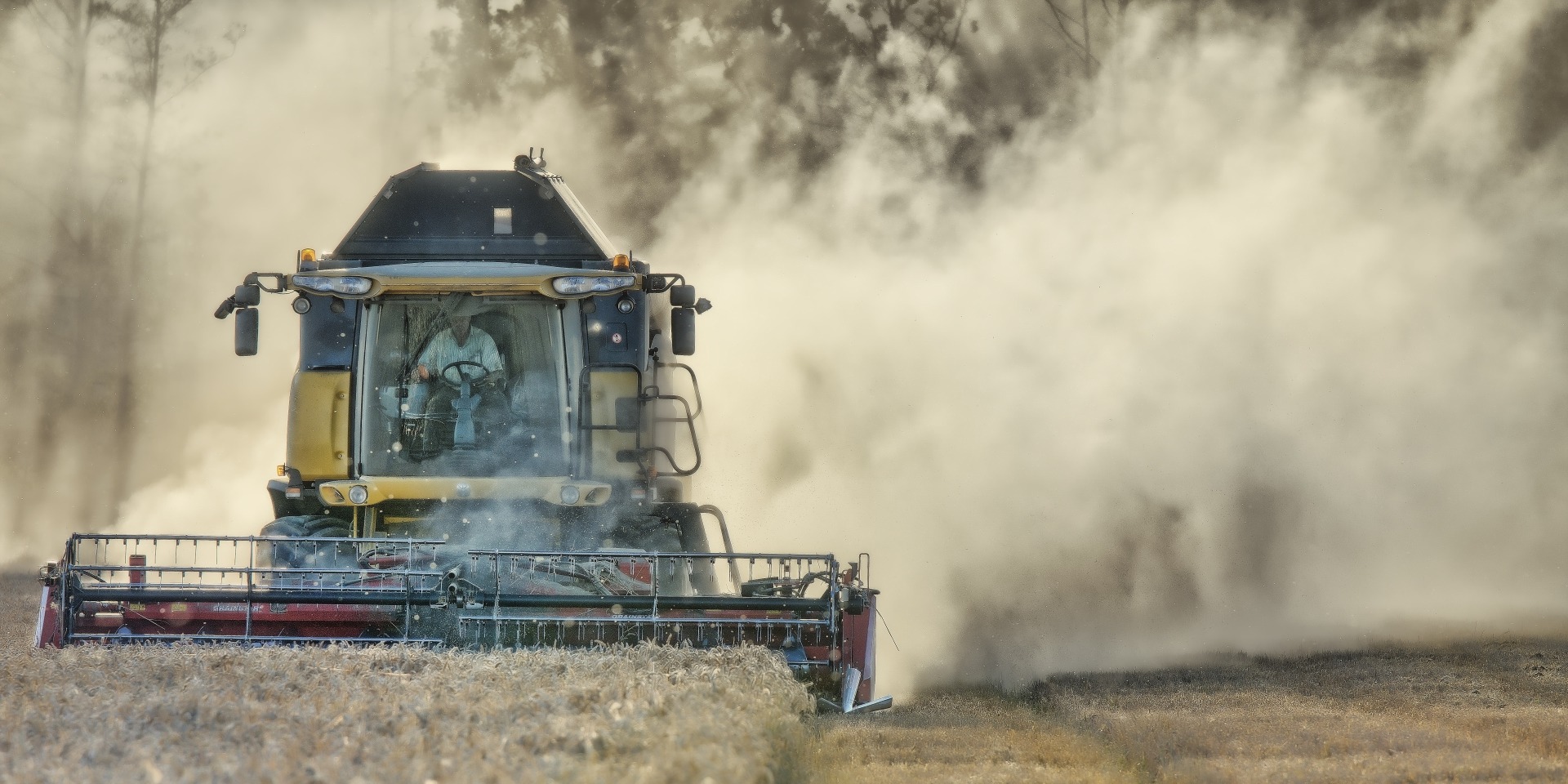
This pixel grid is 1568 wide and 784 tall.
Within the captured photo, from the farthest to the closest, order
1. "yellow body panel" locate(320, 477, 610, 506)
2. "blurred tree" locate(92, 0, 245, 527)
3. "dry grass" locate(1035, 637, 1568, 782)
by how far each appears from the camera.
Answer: "blurred tree" locate(92, 0, 245, 527) → "yellow body panel" locate(320, 477, 610, 506) → "dry grass" locate(1035, 637, 1568, 782)

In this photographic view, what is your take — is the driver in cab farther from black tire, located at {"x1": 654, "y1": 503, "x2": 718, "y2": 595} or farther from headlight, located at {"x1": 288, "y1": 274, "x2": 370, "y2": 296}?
black tire, located at {"x1": 654, "y1": 503, "x2": 718, "y2": 595}

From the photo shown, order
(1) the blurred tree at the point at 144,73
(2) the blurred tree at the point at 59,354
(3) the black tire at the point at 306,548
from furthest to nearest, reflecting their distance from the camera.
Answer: (2) the blurred tree at the point at 59,354, (1) the blurred tree at the point at 144,73, (3) the black tire at the point at 306,548

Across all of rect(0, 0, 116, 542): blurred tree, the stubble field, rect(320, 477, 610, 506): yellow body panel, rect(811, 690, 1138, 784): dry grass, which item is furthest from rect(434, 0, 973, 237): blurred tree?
rect(811, 690, 1138, 784): dry grass

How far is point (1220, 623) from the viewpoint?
16.0 metres

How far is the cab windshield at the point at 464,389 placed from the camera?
12.1 meters

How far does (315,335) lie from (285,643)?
2625mm

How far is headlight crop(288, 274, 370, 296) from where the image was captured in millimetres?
12086

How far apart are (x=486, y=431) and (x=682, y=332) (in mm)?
1479

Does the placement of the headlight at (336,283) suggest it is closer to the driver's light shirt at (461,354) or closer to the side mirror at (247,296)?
the side mirror at (247,296)

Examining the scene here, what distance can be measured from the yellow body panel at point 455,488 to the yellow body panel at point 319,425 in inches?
8.2

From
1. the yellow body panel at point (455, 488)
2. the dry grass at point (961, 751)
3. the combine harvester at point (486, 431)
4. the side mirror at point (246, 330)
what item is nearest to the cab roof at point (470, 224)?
the combine harvester at point (486, 431)

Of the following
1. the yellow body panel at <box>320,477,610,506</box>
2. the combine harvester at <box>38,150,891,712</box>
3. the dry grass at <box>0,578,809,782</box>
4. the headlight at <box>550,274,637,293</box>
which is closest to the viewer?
the dry grass at <box>0,578,809,782</box>

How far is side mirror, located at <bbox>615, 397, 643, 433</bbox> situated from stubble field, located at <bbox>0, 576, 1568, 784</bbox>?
2582 millimetres

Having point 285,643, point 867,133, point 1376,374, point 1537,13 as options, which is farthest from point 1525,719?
point 867,133
